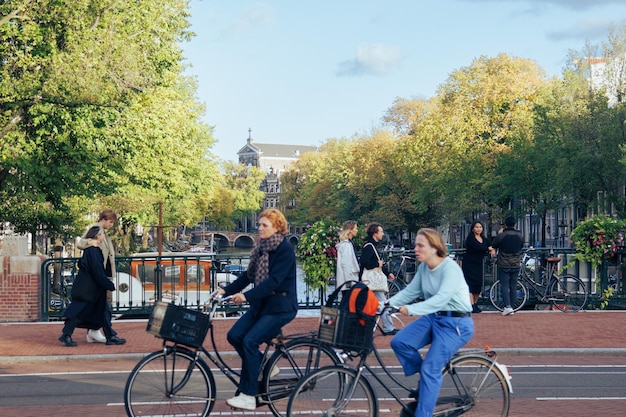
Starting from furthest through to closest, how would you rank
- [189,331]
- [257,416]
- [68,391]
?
[68,391] → [257,416] → [189,331]

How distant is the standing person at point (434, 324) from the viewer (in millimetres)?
6910

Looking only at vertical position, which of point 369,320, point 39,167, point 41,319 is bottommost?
point 41,319

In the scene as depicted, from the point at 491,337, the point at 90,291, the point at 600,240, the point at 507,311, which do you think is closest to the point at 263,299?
the point at 90,291

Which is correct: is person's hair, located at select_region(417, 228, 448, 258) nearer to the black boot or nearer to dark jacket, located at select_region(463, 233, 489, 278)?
the black boot

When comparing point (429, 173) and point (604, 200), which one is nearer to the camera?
point (604, 200)

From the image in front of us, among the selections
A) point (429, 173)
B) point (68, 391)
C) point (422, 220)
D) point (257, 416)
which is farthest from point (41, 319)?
point (422, 220)

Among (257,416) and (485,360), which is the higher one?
(485,360)

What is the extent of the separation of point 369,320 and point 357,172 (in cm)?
6563

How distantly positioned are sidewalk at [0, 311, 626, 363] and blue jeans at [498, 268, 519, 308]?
32cm

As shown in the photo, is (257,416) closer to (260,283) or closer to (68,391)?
(260,283)

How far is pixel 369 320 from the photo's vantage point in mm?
6840

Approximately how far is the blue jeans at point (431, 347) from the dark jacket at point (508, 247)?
11.0m

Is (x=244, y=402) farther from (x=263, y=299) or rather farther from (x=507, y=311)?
(x=507, y=311)

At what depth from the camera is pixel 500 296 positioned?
1931 centimetres
